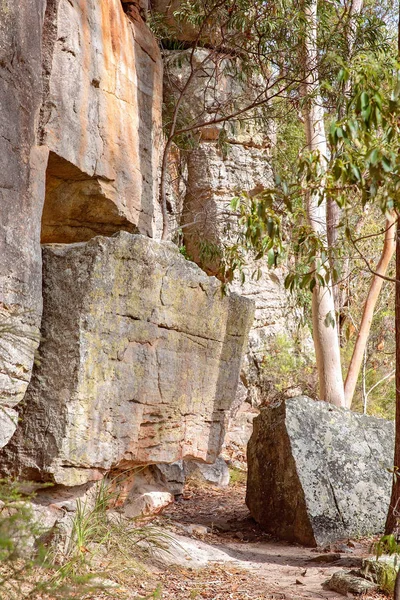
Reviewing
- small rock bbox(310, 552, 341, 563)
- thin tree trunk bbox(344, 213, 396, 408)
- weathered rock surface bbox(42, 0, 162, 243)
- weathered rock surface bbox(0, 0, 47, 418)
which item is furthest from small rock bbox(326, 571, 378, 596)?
thin tree trunk bbox(344, 213, 396, 408)

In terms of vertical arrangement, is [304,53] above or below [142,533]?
above

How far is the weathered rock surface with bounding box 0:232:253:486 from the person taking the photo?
596 centimetres

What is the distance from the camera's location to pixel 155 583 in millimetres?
6348

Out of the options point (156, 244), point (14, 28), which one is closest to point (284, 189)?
point (156, 244)

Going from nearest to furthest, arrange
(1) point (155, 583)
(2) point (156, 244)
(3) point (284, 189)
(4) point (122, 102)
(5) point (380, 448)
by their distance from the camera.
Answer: (3) point (284, 189), (1) point (155, 583), (2) point (156, 244), (4) point (122, 102), (5) point (380, 448)

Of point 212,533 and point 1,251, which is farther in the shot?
point 212,533

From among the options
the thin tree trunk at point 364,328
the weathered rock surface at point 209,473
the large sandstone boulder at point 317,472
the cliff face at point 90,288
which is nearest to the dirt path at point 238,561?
the large sandstone boulder at point 317,472

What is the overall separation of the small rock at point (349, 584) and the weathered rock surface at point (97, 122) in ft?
12.8

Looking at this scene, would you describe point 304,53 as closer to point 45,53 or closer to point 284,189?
point 45,53

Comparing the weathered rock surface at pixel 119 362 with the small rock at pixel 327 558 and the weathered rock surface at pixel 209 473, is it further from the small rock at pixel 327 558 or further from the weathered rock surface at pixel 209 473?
the weathered rock surface at pixel 209 473

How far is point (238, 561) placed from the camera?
297 inches

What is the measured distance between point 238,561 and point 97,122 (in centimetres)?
444

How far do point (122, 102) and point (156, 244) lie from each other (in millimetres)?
2239

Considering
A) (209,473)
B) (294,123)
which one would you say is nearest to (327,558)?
(209,473)
